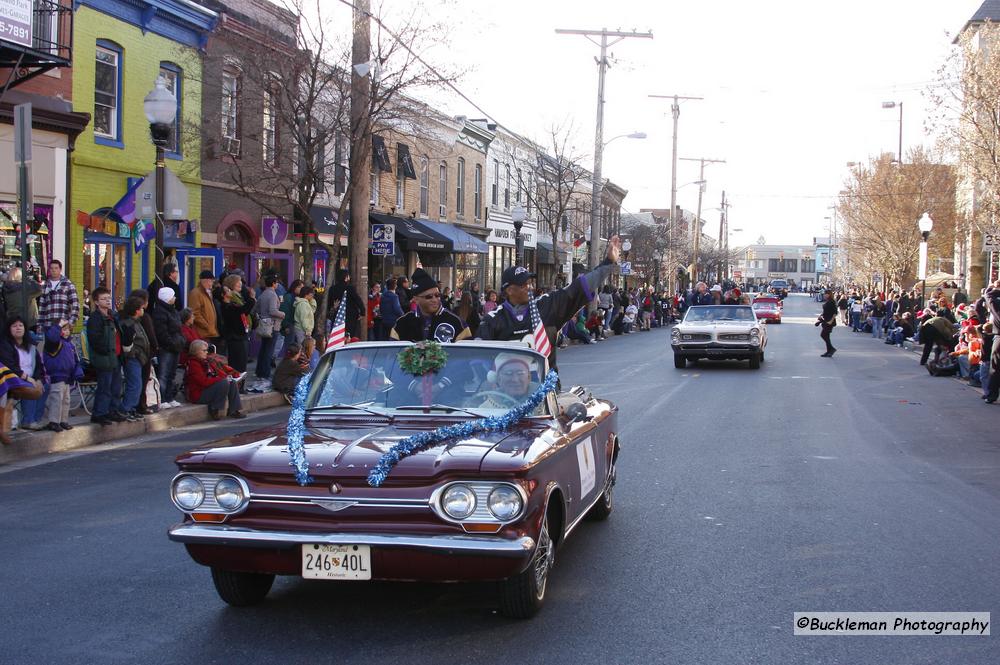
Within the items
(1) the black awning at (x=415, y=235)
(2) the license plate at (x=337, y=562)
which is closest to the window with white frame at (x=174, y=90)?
(1) the black awning at (x=415, y=235)

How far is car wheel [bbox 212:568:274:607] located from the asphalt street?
0.07m

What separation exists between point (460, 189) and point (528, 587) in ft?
116

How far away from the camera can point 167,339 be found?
42.6 ft

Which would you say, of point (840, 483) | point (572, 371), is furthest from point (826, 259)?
point (840, 483)

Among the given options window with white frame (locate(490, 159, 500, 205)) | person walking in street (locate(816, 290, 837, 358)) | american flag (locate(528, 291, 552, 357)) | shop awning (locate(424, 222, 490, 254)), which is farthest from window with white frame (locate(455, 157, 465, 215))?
american flag (locate(528, 291, 552, 357))

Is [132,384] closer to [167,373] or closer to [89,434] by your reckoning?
[89,434]

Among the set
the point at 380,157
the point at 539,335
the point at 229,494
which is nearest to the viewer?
the point at 229,494

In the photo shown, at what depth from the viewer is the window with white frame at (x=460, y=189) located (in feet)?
129

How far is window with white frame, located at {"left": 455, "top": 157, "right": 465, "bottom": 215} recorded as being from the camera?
39281 millimetres

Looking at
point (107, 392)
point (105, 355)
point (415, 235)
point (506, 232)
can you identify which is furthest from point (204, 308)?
point (506, 232)

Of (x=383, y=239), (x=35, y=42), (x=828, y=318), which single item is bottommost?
(x=828, y=318)

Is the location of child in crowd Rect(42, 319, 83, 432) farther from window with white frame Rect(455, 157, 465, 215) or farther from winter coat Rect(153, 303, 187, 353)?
window with white frame Rect(455, 157, 465, 215)

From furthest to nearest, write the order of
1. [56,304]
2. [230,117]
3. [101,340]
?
[230,117] < [56,304] < [101,340]

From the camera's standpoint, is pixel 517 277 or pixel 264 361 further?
pixel 264 361
